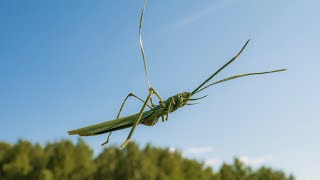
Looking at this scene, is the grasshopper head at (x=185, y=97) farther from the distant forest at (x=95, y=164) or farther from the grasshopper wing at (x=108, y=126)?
the distant forest at (x=95, y=164)

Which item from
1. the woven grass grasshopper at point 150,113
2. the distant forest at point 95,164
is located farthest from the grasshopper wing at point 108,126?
the distant forest at point 95,164

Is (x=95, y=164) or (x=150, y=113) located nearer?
(x=150, y=113)

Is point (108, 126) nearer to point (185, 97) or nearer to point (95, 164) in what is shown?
point (185, 97)

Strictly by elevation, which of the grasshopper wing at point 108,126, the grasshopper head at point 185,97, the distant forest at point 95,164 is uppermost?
the distant forest at point 95,164

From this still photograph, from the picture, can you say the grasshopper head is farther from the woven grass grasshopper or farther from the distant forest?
the distant forest

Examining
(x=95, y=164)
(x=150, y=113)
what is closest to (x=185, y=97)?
(x=150, y=113)

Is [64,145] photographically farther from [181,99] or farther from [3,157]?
[181,99]

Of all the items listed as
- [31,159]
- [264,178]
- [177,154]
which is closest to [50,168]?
[31,159]
